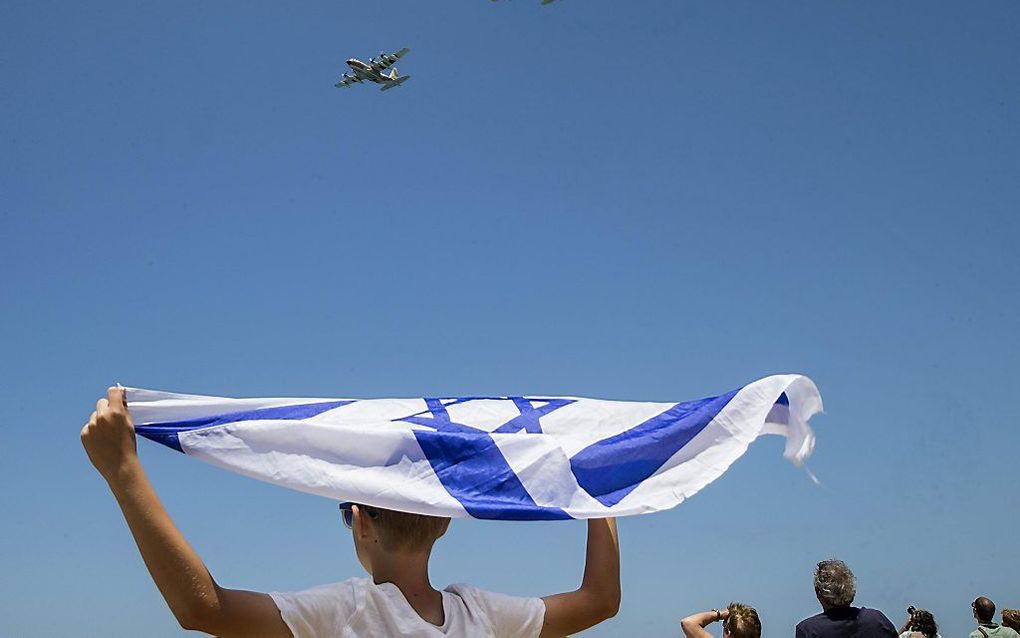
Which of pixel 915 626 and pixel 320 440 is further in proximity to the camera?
pixel 915 626

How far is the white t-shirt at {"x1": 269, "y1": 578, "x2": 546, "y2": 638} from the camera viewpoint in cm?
265

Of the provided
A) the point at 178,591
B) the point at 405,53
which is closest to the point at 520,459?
the point at 178,591

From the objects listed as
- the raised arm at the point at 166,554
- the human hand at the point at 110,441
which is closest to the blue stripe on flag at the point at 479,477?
the raised arm at the point at 166,554

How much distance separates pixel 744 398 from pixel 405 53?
29.3 metres

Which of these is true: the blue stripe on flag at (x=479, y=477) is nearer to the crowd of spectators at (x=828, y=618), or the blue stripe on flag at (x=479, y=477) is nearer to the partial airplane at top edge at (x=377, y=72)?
the crowd of spectators at (x=828, y=618)

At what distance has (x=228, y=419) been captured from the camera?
10.9 ft

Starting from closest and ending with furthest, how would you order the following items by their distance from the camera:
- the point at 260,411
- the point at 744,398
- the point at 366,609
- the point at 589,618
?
the point at 366,609
the point at 589,618
the point at 260,411
the point at 744,398

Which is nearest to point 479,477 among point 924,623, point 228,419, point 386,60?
point 228,419

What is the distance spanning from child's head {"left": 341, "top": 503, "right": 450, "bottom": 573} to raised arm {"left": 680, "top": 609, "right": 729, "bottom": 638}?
177 inches

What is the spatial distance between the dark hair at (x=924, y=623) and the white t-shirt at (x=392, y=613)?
29.4ft

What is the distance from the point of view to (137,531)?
2.40 metres

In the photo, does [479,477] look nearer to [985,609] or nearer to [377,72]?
[985,609]

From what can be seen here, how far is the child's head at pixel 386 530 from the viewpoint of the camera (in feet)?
9.89

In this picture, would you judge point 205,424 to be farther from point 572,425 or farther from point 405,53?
point 405,53
